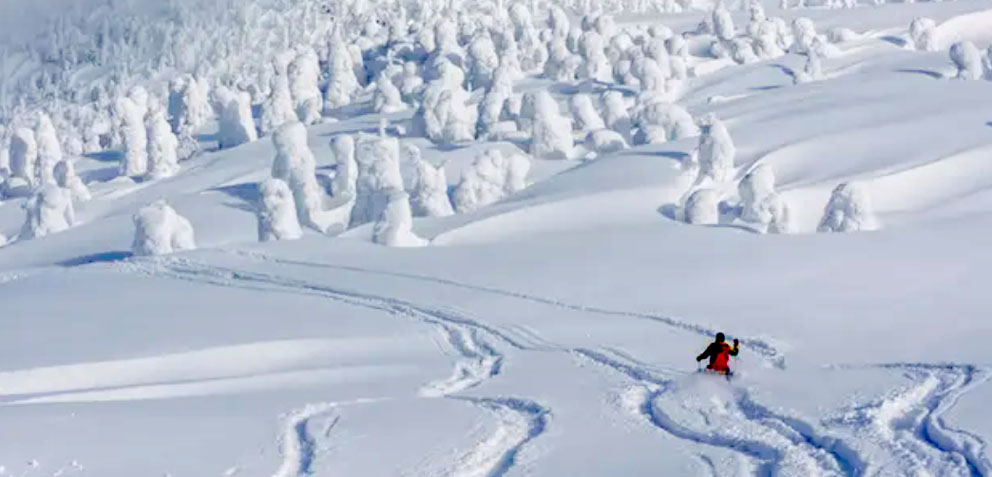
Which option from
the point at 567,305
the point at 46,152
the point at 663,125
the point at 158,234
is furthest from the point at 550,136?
the point at 46,152

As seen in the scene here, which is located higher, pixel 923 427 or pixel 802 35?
pixel 923 427

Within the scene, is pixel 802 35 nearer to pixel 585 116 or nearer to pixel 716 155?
pixel 585 116

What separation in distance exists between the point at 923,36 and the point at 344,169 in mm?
38411

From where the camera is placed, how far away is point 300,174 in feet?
155

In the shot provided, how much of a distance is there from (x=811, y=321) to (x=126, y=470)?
13854 mm

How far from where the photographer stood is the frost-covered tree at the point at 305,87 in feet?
249

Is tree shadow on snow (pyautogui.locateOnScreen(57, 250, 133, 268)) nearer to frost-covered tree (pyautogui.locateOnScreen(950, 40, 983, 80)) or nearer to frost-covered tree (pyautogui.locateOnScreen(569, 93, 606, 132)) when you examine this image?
frost-covered tree (pyautogui.locateOnScreen(569, 93, 606, 132))

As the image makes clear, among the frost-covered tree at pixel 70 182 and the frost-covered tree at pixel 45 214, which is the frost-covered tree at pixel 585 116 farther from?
the frost-covered tree at pixel 70 182

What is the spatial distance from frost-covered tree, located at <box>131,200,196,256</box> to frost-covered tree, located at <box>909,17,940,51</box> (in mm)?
46607

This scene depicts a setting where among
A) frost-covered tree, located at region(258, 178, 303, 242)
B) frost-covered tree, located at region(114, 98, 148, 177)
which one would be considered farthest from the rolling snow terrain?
frost-covered tree, located at region(114, 98, 148, 177)

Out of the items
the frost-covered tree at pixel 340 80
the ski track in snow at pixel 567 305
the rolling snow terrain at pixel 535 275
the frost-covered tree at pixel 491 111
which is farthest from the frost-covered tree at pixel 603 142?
the frost-covered tree at pixel 340 80

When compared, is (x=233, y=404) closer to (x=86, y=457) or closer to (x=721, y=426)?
(x=86, y=457)

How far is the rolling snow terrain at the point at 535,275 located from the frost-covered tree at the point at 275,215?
6 cm

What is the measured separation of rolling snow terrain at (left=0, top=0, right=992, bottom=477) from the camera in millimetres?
18219
